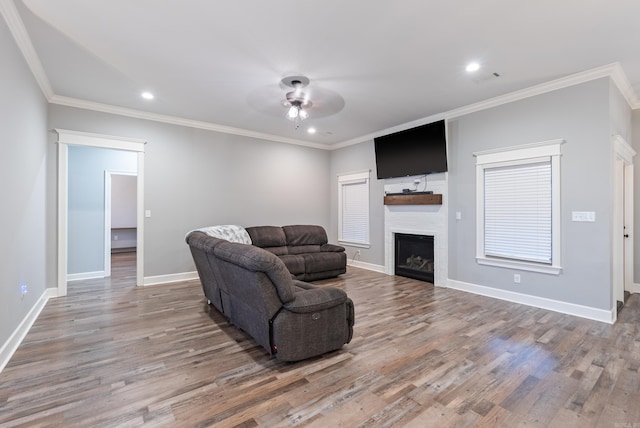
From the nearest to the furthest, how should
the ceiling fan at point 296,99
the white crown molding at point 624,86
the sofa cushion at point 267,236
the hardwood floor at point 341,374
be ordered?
the hardwood floor at point 341,374 < the white crown molding at point 624,86 < the ceiling fan at point 296,99 < the sofa cushion at point 267,236

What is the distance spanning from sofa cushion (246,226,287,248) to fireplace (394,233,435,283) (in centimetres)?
238

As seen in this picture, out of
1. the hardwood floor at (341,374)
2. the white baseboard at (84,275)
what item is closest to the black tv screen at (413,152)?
the hardwood floor at (341,374)

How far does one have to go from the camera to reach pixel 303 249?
630cm

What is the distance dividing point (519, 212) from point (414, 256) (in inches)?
80.7

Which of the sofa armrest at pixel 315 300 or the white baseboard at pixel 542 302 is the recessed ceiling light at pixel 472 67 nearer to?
A: the sofa armrest at pixel 315 300

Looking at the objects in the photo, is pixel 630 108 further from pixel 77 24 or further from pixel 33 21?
pixel 33 21

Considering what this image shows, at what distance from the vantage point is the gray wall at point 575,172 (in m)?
3.56

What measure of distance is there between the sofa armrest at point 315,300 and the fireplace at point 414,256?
327 cm

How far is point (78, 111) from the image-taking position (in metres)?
4.64

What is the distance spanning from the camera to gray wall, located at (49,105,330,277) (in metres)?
5.21

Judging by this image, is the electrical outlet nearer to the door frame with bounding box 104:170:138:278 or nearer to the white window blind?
the door frame with bounding box 104:170:138:278

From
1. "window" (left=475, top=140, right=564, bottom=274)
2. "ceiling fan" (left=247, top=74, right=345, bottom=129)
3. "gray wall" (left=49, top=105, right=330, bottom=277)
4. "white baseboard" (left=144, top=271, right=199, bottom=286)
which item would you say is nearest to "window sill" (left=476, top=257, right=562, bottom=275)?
"window" (left=475, top=140, right=564, bottom=274)

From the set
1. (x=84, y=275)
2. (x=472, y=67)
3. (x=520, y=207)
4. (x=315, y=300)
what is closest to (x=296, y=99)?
(x=472, y=67)

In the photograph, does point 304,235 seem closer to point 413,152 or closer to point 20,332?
point 413,152
